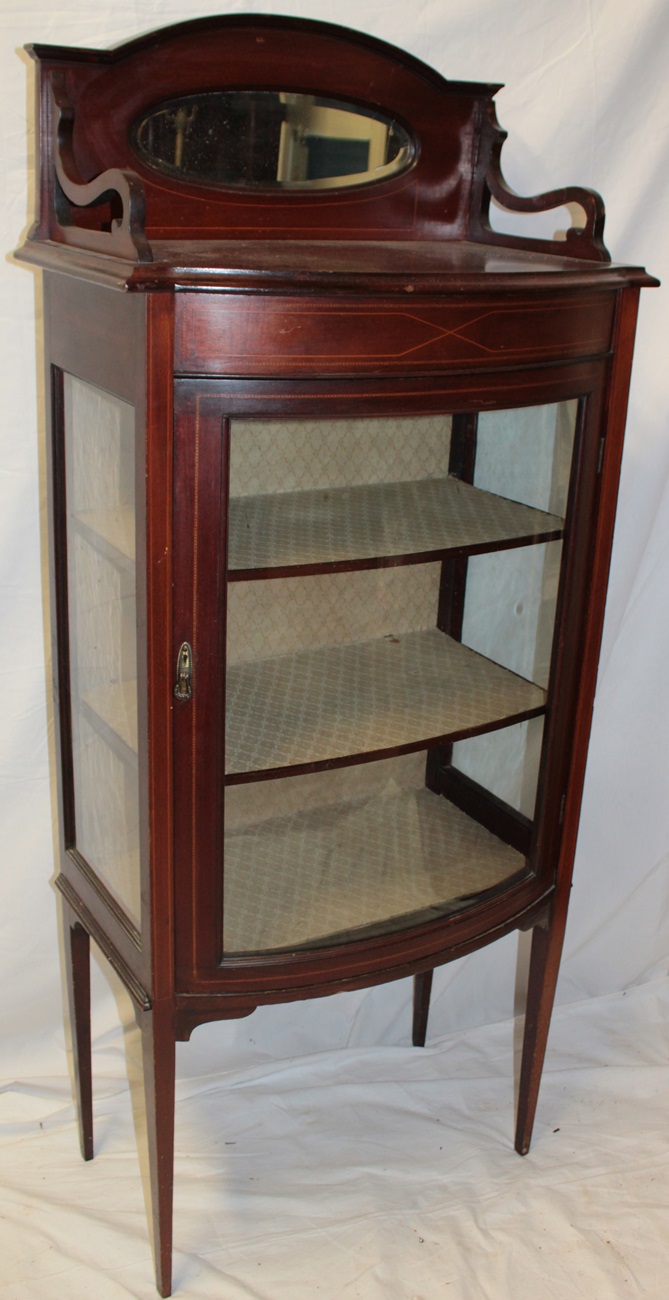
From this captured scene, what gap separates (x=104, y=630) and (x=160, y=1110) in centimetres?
54

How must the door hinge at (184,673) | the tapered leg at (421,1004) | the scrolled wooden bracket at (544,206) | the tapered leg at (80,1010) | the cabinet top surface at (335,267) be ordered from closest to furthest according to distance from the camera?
the cabinet top surface at (335,267), the door hinge at (184,673), the scrolled wooden bracket at (544,206), the tapered leg at (80,1010), the tapered leg at (421,1004)

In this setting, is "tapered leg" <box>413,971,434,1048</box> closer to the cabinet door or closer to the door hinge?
the cabinet door

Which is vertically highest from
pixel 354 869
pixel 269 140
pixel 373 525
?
pixel 269 140

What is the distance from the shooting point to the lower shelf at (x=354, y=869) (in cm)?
139

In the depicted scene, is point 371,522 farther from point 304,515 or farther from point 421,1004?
point 421,1004

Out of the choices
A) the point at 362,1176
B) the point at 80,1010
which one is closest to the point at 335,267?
the point at 80,1010

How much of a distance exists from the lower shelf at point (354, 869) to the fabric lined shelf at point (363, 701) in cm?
10

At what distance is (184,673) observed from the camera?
1.22 meters

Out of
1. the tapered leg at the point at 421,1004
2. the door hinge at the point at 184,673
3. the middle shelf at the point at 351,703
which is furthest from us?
the tapered leg at the point at 421,1004

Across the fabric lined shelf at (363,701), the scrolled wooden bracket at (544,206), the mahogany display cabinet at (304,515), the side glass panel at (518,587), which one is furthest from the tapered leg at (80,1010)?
the scrolled wooden bracket at (544,206)

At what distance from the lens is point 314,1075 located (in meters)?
1.99

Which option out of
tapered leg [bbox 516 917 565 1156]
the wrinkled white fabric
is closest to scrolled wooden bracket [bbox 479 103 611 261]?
tapered leg [bbox 516 917 565 1156]

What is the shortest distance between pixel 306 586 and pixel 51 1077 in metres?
1.01

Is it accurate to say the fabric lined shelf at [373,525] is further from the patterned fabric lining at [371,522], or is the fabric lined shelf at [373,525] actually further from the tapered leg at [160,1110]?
the tapered leg at [160,1110]
